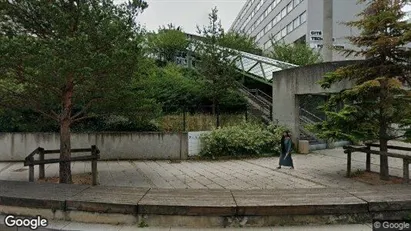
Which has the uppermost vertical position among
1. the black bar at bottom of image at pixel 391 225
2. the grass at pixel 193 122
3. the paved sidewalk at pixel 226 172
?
the grass at pixel 193 122

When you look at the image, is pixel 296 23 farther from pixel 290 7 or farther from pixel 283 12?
pixel 283 12

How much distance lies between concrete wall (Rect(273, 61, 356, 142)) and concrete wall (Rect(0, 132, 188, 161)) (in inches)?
212

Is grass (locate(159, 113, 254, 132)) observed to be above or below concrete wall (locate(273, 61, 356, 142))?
below

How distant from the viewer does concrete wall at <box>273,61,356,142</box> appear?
1422 cm

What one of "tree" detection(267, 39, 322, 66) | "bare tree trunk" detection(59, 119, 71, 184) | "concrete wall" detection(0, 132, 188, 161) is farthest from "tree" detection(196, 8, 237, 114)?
"tree" detection(267, 39, 322, 66)

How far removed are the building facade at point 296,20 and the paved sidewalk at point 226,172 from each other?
53.9 ft

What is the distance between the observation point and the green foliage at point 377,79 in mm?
7676

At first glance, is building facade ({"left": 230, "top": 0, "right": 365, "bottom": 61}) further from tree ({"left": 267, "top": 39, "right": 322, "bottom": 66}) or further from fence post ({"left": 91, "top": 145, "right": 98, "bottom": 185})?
fence post ({"left": 91, "top": 145, "right": 98, "bottom": 185})

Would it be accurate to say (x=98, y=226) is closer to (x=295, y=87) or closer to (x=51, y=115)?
(x=51, y=115)

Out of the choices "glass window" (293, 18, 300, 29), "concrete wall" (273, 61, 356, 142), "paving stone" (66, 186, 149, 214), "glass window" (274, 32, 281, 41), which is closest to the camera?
"paving stone" (66, 186, 149, 214)

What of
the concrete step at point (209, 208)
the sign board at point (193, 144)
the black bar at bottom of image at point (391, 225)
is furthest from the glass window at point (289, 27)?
the black bar at bottom of image at point (391, 225)

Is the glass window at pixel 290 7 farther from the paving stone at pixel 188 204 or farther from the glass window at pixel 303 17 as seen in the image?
the paving stone at pixel 188 204

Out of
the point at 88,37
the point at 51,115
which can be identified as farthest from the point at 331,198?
the point at 51,115

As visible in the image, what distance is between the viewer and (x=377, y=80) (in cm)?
752
